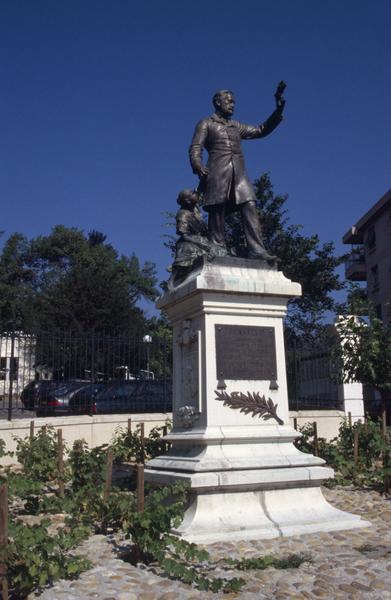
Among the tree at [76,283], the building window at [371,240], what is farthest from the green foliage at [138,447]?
the building window at [371,240]

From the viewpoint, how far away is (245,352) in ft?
21.3

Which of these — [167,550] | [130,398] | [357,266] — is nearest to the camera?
[167,550]

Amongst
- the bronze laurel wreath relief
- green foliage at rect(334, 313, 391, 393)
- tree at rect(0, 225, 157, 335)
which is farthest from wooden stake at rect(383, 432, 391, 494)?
tree at rect(0, 225, 157, 335)

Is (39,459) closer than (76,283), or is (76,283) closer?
(39,459)

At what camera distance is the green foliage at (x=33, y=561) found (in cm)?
366

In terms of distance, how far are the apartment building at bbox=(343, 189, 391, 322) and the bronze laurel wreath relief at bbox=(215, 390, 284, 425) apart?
99.9 feet

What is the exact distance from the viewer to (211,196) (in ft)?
24.4

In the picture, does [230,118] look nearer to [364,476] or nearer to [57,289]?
[364,476]

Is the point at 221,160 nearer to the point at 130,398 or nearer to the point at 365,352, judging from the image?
the point at 365,352

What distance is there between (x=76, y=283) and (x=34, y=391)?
2351cm

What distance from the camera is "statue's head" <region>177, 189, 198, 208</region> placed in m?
7.77

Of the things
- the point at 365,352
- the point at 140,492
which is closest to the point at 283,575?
the point at 140,492

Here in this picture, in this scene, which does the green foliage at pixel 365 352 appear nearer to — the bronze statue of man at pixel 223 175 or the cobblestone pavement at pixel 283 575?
the bronze statue of man at pixel 223 175

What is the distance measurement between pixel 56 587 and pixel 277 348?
353cm
